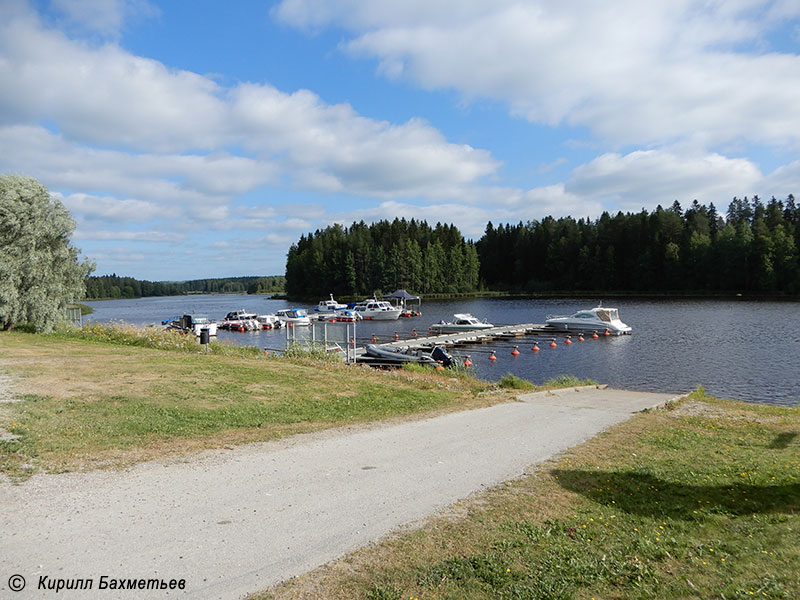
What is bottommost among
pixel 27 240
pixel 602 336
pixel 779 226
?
pixel 602 336

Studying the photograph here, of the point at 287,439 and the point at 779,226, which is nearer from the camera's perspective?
the point at 287,439

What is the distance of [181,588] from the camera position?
4.66 meters

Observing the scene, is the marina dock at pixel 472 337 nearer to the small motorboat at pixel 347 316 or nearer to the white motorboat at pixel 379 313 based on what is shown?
the small motorboat at pixel 347 316

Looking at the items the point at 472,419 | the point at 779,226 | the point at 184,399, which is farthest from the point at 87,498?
the point at 779,226

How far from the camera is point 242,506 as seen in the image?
6.53 metres

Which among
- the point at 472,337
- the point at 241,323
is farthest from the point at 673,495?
the point at 241,323

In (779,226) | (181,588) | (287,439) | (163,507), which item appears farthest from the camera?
(779,226)

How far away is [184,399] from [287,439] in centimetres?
424

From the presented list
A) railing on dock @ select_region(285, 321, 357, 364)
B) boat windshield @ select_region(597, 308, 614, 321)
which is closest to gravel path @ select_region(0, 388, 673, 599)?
railing on dock @ select_region(285, 321, 357, 364)

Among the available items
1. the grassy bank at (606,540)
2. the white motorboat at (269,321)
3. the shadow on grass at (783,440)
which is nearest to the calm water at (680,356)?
the white motorboat at (269,321)

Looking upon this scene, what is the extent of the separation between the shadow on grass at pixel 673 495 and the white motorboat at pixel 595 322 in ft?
148

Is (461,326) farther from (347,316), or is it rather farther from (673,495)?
(673,495)

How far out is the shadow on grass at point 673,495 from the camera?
704 cm

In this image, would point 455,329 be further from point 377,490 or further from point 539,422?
point 377,490
